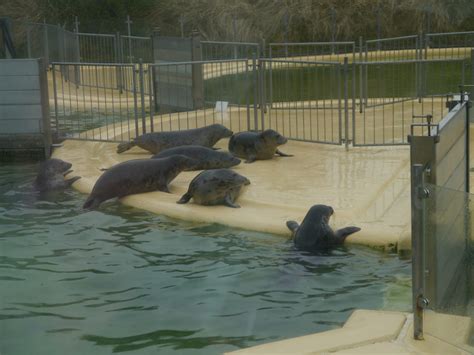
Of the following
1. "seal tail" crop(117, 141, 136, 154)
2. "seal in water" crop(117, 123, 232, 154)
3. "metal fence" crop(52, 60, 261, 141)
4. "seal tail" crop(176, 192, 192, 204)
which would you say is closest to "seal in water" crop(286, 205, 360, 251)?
"seal tail" crop(176, 192, 192, 204)

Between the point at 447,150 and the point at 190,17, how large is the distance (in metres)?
32.7

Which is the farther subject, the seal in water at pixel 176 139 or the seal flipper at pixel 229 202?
the seal in water at pixel 176 139

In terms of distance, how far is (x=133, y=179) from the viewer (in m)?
10.8

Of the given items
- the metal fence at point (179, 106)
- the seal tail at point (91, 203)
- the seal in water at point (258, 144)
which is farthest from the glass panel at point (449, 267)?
the metal fence at point (179, 106)

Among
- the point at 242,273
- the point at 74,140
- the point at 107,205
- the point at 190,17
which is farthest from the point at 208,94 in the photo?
the point at 190,17

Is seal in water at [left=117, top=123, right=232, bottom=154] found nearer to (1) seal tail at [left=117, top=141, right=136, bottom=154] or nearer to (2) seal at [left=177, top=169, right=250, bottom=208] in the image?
(1) seal tail at [left=117, top=141, right=136, bottom=154]

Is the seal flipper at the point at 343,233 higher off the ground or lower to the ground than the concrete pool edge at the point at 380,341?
higher

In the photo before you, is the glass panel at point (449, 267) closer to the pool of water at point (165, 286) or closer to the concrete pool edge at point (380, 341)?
the concrete pool edge at point (380, 341)

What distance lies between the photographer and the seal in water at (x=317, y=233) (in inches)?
339

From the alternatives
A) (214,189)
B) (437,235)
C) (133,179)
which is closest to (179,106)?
(133,179)

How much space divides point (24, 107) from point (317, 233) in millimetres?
6715

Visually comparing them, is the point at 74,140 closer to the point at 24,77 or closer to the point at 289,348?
the point at 24,77

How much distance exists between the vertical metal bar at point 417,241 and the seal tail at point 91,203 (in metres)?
5.46

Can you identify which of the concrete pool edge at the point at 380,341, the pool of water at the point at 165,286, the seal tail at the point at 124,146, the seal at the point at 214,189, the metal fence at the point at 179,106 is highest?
the metal fence at the point at 179,106
